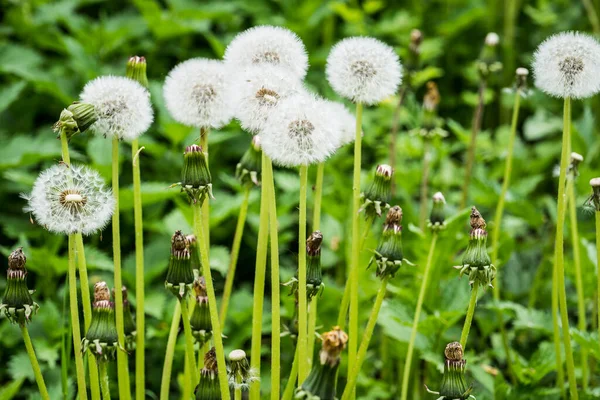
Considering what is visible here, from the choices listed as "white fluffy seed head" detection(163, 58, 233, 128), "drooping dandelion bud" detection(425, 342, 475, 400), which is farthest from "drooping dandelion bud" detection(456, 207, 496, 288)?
"white fluffy seed head" detection(163, 58, 233, 128)

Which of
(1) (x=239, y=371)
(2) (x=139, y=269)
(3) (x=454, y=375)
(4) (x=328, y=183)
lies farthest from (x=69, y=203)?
(4) (x=328, y=183)

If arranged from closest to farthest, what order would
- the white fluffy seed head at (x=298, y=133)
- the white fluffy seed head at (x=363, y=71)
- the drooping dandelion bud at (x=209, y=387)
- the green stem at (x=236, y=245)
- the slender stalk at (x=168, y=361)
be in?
the white fluffy seed head at (x=298, y=133) → the drooping dandelion bud at (x=209, y=387) → the white fluffy seed head at (x=363, y=71) → the slender stalk at (x=168, y=361) → the green stem at (x=236, y=245)

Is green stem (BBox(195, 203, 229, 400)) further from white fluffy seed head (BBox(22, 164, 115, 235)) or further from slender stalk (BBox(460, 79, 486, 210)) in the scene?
slender stalk (BBox(460, 79, 486, 210))

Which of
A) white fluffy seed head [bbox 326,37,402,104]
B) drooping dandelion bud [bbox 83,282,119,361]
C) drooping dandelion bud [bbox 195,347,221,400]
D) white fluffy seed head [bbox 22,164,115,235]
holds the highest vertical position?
white fluffy seed head [bbox 326,37,402,104]

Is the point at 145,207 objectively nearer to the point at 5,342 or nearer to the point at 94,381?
the point at 5,342

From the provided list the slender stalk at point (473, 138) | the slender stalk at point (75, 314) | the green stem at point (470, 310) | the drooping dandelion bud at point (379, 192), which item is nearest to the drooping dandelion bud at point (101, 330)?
the slender stalk at point (75, 314)

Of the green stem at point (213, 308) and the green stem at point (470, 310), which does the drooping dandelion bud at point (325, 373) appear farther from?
A: the green stem at point (470, 310)

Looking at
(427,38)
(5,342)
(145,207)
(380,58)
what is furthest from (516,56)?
(5,342)
